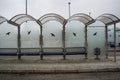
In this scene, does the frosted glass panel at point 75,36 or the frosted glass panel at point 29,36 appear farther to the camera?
the frosted glass panel at point 75,36

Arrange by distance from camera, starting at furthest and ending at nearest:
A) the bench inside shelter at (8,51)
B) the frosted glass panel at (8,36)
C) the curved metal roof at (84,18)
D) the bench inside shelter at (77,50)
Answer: the frosted glass panel at (8,36)
the bench inside shelter at (77,50)
the bench inside shelter at (8,51)
the curved metal roof at (84,18)

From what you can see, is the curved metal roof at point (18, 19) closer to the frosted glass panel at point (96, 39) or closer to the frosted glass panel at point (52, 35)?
the frosted glass panel at point (52, 35)

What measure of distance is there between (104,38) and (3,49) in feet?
22.0

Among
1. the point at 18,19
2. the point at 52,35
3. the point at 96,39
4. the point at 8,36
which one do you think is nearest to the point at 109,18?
the point at 96,39

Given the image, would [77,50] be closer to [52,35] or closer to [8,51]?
[52,35]

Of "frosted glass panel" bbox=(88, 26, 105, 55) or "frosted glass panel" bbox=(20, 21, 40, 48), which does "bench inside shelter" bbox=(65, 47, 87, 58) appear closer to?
"frosted glass panel" bbox=(88, 26, 105, 55)

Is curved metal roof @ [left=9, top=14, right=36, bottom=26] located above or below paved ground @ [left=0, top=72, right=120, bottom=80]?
above

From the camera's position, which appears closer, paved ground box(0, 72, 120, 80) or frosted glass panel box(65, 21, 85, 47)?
paved ground box(0, 72, 120, 80)

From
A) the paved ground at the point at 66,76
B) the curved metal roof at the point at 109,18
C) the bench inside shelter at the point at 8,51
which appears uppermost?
the curved metal roof at the point at 109,18

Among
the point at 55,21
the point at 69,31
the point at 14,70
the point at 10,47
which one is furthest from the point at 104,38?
the point at 14,70

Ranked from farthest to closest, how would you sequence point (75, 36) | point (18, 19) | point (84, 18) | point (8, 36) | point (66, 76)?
point (75, 36) → point (8, 36) → point (84, 18) → point (18, 19) → point (66, 76)

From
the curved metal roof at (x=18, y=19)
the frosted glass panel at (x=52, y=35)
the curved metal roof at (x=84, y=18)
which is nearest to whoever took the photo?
the curved metal roof at (x=18, y=19)

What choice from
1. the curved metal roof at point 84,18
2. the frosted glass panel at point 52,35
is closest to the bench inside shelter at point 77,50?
the frosted glass panel at point 52,35

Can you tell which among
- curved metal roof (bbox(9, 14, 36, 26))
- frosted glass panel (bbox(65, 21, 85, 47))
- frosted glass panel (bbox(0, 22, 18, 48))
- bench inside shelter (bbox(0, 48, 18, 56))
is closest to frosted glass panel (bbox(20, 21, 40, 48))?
frosted glass panel (bbox(0, 22, 18, 48))
